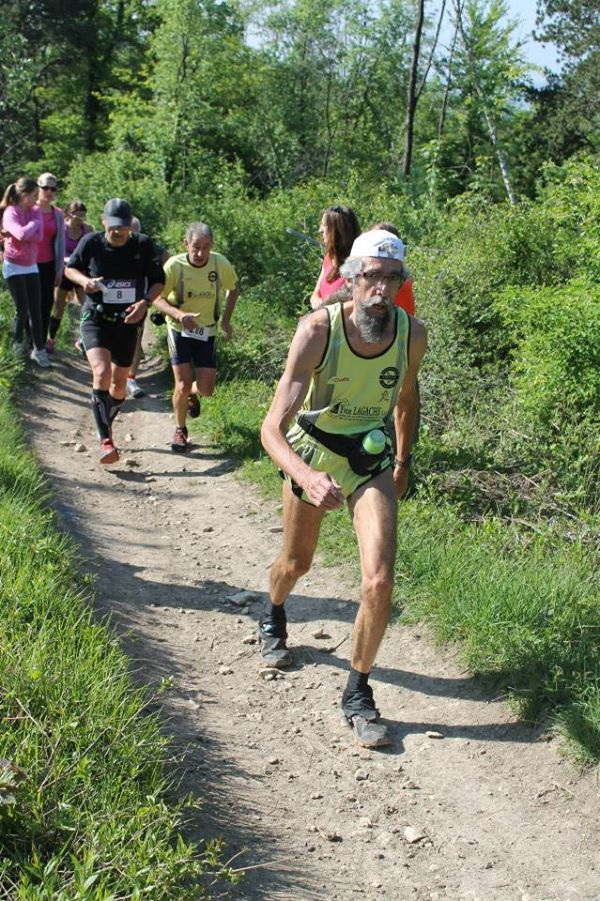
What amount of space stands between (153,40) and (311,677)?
77.2 feet

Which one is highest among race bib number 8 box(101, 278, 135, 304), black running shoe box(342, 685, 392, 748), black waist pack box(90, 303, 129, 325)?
race bib number 8 box(101, 278, 135, 304)

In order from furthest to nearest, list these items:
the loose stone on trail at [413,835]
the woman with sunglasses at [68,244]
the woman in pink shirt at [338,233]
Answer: the woman with sunglasses at [68,244] → the woman in pink shirt at [338,233] → the loose stone on trail at [413,835]

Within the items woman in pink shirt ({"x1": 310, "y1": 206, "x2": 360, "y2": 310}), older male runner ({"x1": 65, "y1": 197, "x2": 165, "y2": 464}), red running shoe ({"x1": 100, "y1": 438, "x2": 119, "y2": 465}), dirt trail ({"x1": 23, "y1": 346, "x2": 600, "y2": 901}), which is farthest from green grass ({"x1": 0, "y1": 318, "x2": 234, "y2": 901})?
older male runner ({"x1": 65, "y1": 197, "x2": 165, "y2": 464})

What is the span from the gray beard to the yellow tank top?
8 cm

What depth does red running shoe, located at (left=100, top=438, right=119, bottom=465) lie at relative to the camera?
787 centimetres

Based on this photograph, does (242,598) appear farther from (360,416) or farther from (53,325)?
(53,325)

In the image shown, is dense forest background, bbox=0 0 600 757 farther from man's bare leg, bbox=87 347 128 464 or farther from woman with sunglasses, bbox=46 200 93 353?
woman with sunglasses, bbox=46 200 93 353

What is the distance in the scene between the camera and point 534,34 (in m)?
31.9

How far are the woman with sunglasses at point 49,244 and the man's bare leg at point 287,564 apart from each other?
718 centimetres

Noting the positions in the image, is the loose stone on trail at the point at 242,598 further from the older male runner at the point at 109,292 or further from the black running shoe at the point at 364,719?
the older male runner at the point at 109,292

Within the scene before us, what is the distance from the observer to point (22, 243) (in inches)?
408

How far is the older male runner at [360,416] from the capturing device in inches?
161

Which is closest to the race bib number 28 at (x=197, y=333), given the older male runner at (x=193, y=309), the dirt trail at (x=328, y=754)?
the older male runner at (x=193, y=309)

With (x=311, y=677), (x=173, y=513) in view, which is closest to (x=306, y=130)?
(x=173, y=513)
